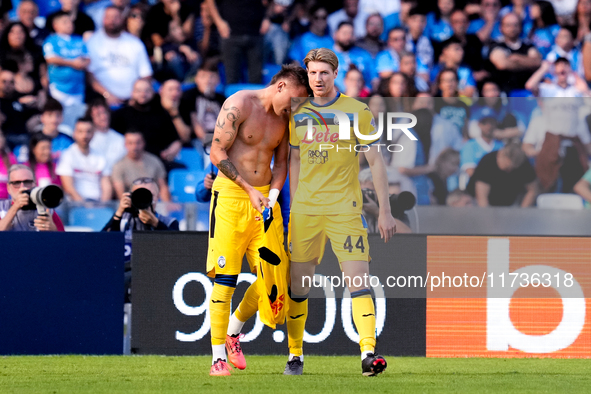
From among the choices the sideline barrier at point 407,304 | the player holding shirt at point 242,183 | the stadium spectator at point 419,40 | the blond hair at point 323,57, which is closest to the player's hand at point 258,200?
the player holding shirt at point 242,183

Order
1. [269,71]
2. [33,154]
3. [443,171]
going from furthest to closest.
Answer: [269,71] < [33,154] < [443,171]

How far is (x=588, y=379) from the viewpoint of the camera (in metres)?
5.45

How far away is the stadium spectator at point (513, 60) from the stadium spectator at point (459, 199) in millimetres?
4474

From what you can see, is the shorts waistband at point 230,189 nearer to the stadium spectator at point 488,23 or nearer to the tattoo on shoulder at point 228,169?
the tattoo on shoulder at point 228,169

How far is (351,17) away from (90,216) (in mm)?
5730

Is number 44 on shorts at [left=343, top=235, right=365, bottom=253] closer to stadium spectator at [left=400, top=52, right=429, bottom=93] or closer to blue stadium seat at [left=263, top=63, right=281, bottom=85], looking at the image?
stadium spectator at [left=400, top=52, right=429, bottom=93]

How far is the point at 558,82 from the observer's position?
1240cm

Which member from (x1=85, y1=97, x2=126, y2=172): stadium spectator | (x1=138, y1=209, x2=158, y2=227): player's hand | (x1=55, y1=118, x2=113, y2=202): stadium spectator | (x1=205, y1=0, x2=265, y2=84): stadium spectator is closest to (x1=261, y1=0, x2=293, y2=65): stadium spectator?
(x1=205, y1=0, x2=265, y2=84): stadium spectator

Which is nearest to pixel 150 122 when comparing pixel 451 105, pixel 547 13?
pixel 451 105

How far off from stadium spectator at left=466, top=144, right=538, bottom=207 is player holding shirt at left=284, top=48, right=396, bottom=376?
3259 millimetres

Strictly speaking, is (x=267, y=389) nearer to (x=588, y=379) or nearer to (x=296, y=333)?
(x=296, y=333)

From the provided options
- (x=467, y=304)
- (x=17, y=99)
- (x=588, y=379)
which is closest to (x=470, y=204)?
(x=467, y=304)

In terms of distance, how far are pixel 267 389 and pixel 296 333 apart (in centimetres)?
101

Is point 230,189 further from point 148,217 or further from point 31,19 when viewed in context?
point 31,19
